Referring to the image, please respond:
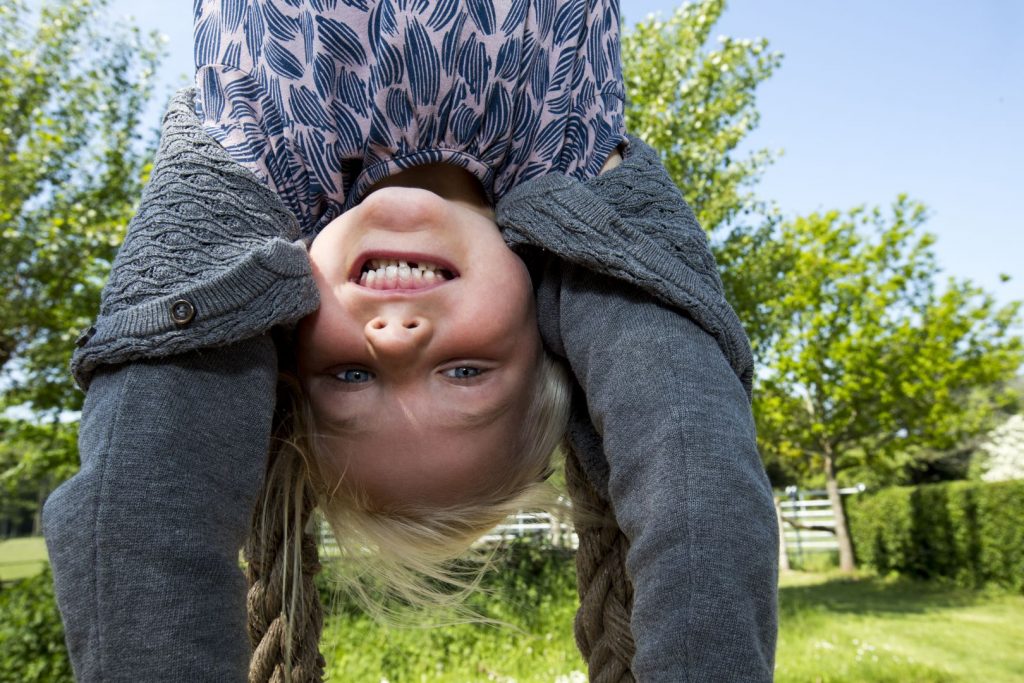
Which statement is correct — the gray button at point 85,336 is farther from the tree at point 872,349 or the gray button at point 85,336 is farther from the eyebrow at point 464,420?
the tree at point 872,349

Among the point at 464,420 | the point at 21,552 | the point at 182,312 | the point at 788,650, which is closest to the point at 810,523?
the point at 788,650

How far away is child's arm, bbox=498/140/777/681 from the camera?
1.07m

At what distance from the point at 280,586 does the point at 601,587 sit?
675 mm

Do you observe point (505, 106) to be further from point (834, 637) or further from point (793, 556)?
point (793, 556)

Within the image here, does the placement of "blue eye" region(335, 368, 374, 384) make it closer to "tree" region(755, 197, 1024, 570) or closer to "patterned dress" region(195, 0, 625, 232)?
"patterned dress" region(195, 0, 625, 232)

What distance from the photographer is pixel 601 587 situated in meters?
1.47

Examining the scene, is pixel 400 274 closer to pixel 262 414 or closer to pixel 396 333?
pixel 396 333

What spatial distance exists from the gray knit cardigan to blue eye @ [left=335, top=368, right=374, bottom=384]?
158 millimetres

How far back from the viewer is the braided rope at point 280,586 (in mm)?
1611

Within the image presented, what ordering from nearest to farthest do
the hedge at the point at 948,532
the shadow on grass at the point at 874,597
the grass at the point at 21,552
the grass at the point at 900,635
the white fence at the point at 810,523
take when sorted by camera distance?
the grass at the point at 900,635 → the shadow on grass at the point at 874,597 → the hedge at the point at 948,532 → the white fence at the point at 810,523 → the grass at the point at 21,552

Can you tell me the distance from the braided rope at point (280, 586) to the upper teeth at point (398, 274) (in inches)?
17.2

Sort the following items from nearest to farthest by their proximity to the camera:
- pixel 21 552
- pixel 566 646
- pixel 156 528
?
1. pixel 156 528
2. pixel 566 646
3. pixel 21 552

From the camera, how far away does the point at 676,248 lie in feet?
4.52

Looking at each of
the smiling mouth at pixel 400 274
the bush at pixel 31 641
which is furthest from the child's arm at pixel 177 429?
the bush at pixel 31 641
